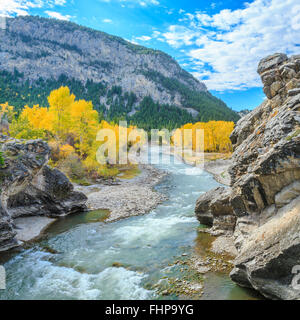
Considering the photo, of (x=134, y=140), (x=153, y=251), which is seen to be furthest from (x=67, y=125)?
(x=134, y=140)

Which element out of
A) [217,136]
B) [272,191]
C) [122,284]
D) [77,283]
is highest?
[217,136]

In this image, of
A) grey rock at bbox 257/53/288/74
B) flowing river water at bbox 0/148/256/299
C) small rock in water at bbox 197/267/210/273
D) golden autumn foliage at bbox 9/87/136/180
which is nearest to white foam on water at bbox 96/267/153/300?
flowing river water at bbox 0/148/256/299

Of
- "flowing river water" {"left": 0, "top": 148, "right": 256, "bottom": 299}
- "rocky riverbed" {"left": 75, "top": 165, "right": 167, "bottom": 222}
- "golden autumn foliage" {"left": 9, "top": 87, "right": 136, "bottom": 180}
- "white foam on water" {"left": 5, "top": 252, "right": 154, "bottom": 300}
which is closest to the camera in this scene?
"white foam on water" {"left": 5, "top": 252, "right": 154, "bottom": 300}

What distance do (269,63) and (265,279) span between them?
14.0m

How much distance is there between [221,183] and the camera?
45406 millimetres

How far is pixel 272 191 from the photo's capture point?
12.8 metres

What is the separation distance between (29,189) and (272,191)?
2530 centimetres

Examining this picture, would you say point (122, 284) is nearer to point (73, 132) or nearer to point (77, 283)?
point (77, 283)

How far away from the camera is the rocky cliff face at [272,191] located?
1091cm

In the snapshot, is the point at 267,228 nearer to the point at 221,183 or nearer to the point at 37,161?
the point at 37,161

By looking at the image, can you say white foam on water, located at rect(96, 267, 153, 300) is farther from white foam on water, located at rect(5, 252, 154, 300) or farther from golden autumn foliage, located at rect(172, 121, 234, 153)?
golden autumn foliage, located at rect(172, 121, 234, 153)

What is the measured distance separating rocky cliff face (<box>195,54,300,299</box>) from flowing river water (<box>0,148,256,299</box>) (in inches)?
95.4

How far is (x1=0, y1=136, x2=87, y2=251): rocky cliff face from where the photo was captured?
810 inches

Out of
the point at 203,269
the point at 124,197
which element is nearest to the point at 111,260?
the point at 203,269
